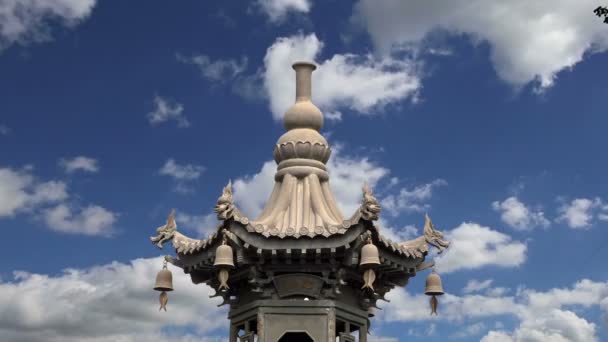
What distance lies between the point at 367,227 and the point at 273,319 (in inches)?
143

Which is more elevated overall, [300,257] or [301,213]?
[301,213]

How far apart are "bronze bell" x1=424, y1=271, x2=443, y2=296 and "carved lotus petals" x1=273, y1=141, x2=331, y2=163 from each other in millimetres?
4645

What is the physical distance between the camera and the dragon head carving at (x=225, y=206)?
23.9 m

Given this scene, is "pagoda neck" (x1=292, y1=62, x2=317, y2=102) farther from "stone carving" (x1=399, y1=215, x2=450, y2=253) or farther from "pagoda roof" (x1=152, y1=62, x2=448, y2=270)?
"stone carving" (x1=399, y1=215, x2=450, y2=253)

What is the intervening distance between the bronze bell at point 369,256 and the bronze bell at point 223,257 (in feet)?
11.1

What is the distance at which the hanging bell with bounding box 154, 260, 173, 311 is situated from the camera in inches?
1026

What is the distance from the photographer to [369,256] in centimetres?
2327

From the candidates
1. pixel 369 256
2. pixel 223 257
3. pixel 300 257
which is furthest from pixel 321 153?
pixel 223 257

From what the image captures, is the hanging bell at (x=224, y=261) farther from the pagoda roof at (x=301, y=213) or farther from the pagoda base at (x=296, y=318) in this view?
the pagoda base at (x=296, y=318)

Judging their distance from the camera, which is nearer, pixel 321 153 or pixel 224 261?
pixel 224 261

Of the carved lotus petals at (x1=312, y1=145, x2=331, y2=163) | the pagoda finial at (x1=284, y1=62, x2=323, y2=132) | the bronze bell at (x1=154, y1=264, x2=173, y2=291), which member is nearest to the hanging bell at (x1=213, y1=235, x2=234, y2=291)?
the bronze bell at (x1=154, y1=264, x2=173, y2=291)

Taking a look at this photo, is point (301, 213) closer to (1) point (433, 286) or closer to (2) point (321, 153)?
(2) point (321, 153)

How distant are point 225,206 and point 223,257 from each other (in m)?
1.34

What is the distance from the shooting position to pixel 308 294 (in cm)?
2466
